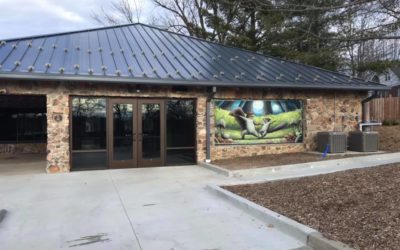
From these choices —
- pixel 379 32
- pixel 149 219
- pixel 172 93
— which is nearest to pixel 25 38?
pixel 172 93

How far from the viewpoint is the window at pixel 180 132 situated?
532 inches

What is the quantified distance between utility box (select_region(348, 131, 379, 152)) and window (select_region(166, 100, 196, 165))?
6044 mm

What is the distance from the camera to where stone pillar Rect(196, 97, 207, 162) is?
535 inches

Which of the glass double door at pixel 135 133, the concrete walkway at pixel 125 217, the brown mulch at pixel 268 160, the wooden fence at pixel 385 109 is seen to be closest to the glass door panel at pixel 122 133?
the glass double door at pixel 135 133

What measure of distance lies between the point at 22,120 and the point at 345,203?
1722 cm

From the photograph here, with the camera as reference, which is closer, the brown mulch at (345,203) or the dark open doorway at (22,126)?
the brown mulch at (345,203)

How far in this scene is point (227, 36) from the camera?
28.2m

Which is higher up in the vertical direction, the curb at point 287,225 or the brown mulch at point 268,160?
the brown mulch at point 268,160

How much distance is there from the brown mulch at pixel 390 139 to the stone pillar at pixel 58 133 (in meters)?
11.6

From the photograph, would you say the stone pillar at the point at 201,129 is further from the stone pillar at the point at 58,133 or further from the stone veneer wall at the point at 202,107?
the stone pillar at the point at 58,133

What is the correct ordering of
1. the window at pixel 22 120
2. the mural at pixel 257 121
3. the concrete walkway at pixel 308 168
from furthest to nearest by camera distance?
1. the window at pixel 22 120
2. the mural at pixel 257 121
3. the concrete walkway at pixel 308 168

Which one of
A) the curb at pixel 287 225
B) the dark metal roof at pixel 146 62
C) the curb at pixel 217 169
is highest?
the dark metal roof at pixel 146 62

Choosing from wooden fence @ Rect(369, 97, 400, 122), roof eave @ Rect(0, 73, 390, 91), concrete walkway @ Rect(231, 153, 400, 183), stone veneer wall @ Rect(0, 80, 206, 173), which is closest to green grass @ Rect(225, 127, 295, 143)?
roof eave @ Rect(0, 73, 390, 91)

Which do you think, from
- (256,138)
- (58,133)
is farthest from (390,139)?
(58,133)
